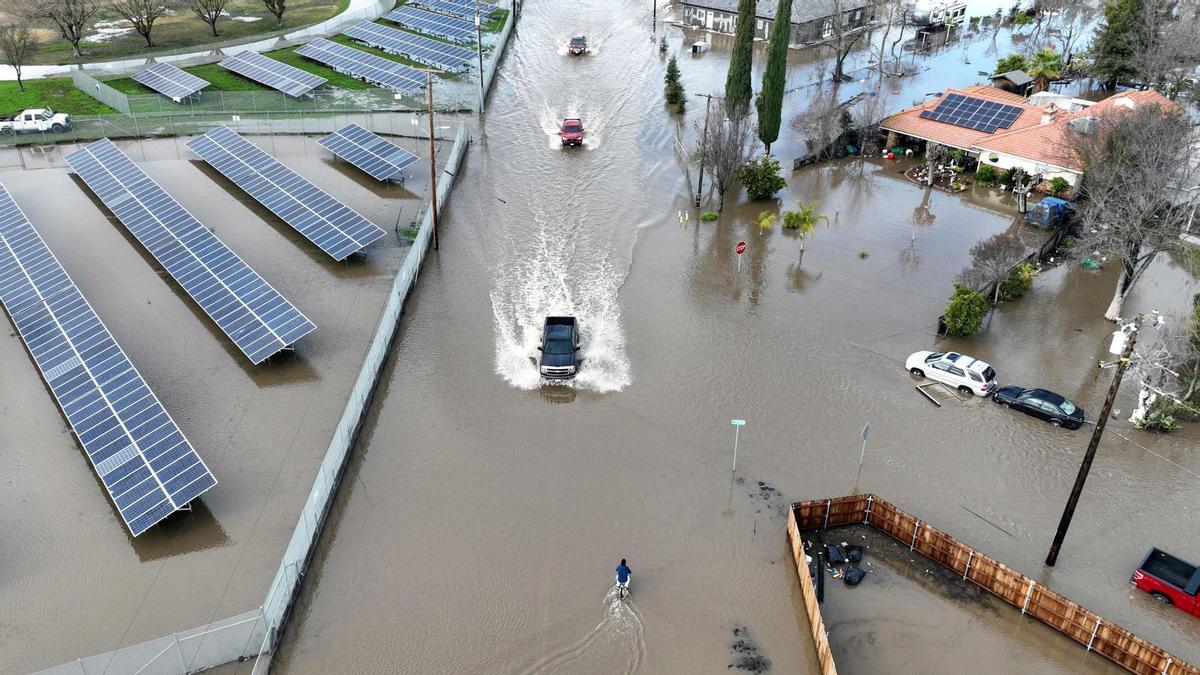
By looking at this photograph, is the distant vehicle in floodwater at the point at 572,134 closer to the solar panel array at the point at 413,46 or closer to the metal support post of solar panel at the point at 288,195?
the metal support post of solar panel at the point at 288,195

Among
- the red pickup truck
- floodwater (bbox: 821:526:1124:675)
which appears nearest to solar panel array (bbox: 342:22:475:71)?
floodwater (bbox: 821:526:1124:675)

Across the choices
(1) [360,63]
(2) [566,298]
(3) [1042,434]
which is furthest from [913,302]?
(1) [360,63]

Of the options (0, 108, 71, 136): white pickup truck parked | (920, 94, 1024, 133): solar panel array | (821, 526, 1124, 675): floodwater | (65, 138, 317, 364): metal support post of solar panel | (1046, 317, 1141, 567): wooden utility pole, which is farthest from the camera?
(0, 108, 71, 136): white pickup truck parked

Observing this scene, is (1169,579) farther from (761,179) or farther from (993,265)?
(761,179)

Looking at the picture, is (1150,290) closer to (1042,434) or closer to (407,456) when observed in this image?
(1042,434)

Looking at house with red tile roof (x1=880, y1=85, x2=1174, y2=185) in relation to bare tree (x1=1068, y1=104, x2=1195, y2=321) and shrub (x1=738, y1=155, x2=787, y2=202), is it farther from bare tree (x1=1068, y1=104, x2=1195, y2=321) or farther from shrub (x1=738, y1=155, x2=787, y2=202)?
shrub (x1=738, y1=155, x2=787, y2=202)

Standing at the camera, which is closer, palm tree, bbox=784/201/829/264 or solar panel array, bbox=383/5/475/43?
palm tree, bbox=784/201/829/264

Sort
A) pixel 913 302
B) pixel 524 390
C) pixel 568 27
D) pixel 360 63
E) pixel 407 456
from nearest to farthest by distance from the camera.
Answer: pixel 407 456
pixel 524 390
pixel 913 302
pixel 360 63
pixel 568 27
